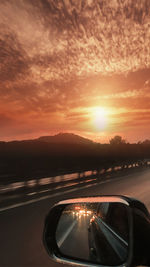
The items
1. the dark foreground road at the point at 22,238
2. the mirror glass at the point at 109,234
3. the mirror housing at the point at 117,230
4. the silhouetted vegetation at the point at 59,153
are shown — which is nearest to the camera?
the mirror housing at the point at 117,230

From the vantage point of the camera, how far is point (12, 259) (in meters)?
5.43

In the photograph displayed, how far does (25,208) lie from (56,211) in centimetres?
Result: 933

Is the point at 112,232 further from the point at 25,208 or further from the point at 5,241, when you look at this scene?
the point at 25,208

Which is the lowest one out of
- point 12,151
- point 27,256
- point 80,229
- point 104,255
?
point 27,256

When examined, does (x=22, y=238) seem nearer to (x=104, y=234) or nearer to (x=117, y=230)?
(x=104, y=234)

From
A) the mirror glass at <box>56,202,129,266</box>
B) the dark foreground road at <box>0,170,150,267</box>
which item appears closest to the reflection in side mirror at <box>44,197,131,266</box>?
the mirror glass at <box>56,202,129,266</box>

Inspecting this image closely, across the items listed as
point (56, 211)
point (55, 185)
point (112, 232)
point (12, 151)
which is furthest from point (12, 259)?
point (12, 151)

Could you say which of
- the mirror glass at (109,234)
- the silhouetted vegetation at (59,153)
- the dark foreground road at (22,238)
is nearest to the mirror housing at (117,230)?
the mirror glass at (109,234)

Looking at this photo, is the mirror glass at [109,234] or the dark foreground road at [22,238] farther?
the dark foreground road at [22,238]

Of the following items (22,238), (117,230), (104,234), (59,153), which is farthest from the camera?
(59,153)

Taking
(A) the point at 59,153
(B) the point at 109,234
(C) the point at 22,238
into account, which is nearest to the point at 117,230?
(B) the point at 109,234

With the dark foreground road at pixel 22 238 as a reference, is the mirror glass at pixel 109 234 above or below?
above

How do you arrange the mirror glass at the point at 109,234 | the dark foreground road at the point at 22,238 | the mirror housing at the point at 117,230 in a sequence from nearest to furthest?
the mirror housing at the point at 117,230 < the mirror glass at the point at 109,234 < the dark foreground road at the point at 22,238

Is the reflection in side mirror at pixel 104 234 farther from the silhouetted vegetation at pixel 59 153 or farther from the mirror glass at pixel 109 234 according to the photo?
the silhouetted vegetation at pixel 59 153
